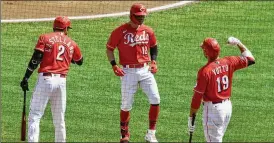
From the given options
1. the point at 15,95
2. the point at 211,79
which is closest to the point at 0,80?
the point at 15,95

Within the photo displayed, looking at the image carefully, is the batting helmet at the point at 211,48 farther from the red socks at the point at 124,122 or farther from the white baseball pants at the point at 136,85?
the red socks at the point at 124,122

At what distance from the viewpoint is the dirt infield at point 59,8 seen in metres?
20.9

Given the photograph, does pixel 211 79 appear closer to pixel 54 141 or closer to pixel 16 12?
pixel 54 141

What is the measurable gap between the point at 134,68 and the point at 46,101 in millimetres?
1496

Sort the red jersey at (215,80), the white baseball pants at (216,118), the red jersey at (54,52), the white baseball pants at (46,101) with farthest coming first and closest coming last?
the red jersey at (54,52), the white baseball pants at (46,101), the white baseball pants at (216,118), the red jersey at (215,80)

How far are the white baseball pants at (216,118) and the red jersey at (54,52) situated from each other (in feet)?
7.15

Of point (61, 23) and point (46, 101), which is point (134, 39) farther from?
point (46, 101)

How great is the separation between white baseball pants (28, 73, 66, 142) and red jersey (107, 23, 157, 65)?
1.15 meters

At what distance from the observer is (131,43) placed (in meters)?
12.8

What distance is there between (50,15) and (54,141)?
8.18 metres

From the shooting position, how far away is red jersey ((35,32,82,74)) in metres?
12.1

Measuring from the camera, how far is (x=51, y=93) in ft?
39.7

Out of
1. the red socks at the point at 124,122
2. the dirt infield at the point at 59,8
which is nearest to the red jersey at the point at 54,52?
the red socks at the point at 124,122

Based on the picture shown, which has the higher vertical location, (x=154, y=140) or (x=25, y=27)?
(x=25, y=27)
